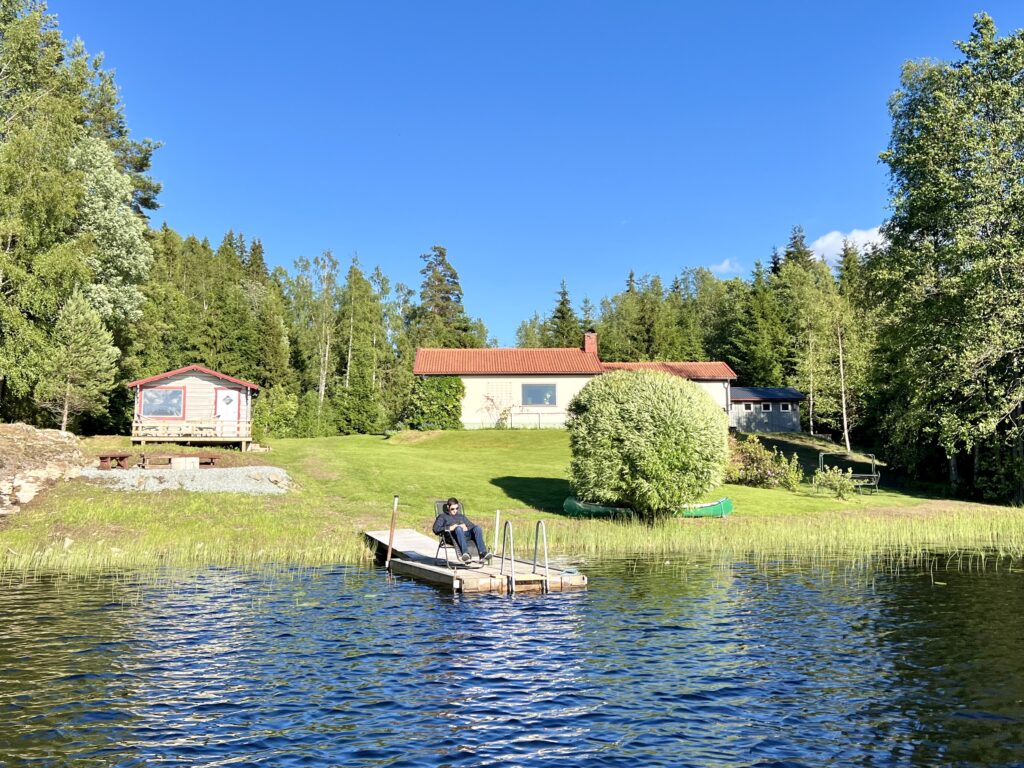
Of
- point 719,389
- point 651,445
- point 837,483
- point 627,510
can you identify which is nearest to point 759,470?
point 837,483

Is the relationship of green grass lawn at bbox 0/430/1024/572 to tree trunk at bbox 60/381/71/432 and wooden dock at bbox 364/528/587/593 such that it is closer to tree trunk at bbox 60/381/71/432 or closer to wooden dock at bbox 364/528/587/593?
wooden dock at bbox 364/528/587/593

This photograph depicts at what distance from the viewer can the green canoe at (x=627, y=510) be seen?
87.2 ft

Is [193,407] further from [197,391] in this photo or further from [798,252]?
[798,252]

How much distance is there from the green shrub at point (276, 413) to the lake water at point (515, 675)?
44.9 m

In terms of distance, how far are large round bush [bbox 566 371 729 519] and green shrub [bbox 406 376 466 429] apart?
28009 millimetres

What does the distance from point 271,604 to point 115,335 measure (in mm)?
37554

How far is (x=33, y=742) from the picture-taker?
806 cm

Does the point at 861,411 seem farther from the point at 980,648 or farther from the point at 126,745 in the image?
the point at 126,745

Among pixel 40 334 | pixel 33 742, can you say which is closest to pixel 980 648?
pixel 33 742

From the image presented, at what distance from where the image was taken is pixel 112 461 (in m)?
32.3

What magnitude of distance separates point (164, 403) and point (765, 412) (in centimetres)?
4592

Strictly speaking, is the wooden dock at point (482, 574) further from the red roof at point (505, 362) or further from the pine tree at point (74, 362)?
the red roof at point (505, 362)

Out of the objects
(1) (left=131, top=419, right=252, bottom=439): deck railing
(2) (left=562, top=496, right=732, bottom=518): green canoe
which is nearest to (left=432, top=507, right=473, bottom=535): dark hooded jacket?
(2) (left=562, top=496, right=732, bottom=518): green canoe

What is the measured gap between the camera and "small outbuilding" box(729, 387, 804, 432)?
A: 209 ft
